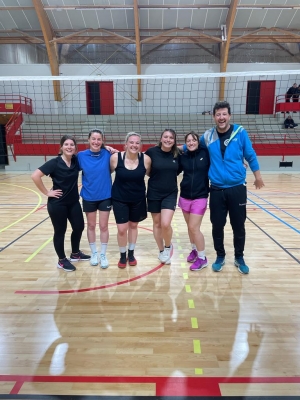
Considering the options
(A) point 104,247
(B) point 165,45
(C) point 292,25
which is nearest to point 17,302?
(A) point 104,247

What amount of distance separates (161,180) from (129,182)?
0.35 meters

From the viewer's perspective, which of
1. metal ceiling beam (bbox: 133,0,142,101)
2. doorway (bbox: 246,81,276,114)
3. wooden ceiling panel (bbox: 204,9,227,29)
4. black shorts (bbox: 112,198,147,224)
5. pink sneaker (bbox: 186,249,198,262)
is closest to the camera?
black shorts (bbox: 112,198,147,224)

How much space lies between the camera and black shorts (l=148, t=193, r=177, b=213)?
3.34 m

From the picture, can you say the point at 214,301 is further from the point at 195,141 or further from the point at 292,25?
the point at 292,25

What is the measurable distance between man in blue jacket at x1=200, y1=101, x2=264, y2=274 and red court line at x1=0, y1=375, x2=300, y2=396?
163 centimetres

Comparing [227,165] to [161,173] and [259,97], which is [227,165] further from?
[259,97]

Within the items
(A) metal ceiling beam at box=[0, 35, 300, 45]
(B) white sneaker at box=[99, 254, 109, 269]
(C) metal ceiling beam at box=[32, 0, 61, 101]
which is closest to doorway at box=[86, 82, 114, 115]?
(C) metal ceiling beam at box=[32, 0, 61, 101]

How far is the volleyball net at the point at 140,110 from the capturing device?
1337 cm

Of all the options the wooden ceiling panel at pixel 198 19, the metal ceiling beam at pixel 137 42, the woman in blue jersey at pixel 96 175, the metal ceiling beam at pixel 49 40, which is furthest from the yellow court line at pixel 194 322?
the wooden ceiling panel at pixel 198 19

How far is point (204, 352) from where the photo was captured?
2.16 m

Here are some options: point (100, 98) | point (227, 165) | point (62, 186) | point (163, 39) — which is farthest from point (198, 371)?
point (100, 98)

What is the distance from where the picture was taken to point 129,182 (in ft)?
10.6

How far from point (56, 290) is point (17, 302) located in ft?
1.23

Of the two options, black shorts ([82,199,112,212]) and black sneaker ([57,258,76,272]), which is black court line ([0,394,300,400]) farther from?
black shorts ([82,199,112,212])
